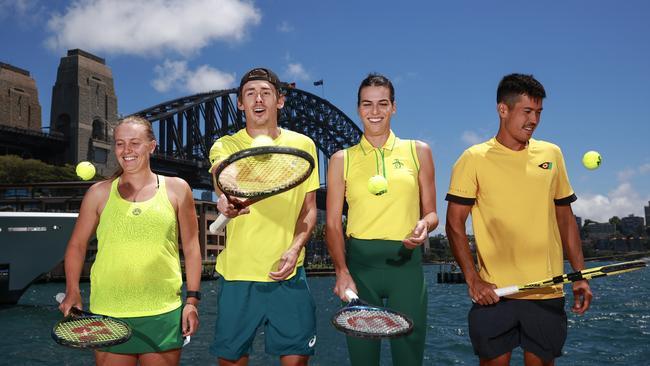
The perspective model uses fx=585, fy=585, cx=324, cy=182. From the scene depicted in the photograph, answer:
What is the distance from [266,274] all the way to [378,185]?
3.36 ft

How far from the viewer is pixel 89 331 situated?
367cm

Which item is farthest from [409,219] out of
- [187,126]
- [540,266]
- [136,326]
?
[187,126]

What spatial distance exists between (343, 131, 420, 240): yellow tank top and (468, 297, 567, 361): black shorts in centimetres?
83

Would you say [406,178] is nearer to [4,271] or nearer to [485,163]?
[485,163]

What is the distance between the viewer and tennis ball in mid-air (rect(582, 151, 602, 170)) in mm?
4418

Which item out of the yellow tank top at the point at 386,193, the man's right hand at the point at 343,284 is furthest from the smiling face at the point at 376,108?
the man's right hand at the point at 343,284

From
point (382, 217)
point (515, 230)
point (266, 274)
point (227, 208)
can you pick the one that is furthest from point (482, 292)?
point (227, 208)

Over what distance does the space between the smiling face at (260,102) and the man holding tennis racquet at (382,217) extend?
0.60 m

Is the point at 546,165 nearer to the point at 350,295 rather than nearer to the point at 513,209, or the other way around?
the point at 513,209

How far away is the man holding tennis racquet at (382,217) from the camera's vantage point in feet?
14.0

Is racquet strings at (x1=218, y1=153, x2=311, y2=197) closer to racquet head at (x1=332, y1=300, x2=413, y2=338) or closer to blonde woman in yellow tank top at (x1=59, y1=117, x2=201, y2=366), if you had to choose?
blonde woman in yellow tank top at (x1=59, y1=117, x2=201, y2=366)

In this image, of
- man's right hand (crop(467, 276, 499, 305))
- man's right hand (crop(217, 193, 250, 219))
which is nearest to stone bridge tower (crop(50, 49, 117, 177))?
man's right hand (crop(217, 193, 250, 219))

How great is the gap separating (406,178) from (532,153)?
934 millimetres

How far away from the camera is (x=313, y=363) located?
69.7 feet
